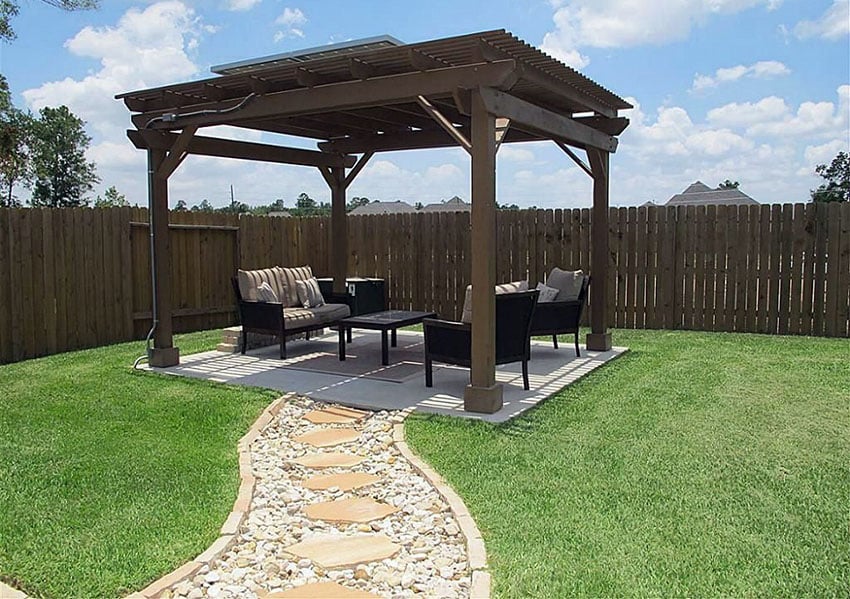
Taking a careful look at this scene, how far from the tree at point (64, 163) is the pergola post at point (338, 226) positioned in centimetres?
2424

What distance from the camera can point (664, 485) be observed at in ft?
12.6

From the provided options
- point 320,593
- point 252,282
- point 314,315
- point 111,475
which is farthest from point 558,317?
point 320,593

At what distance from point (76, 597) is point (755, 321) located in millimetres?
9042

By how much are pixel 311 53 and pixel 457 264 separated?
16.9 feet

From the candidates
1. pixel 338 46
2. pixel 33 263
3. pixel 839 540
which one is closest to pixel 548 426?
pixel 839 540

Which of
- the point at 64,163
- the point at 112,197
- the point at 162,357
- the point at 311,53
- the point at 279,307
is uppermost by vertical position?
the point at 64,163

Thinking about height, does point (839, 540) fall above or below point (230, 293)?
below

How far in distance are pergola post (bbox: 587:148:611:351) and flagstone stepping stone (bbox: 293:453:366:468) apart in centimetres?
454

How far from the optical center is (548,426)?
16.7ft

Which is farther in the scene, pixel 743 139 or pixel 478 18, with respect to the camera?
pixel 743 139

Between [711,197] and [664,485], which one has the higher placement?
[711,197]

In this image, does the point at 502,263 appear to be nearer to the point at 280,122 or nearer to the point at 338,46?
the point at 280,122

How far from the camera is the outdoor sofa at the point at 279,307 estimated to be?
8047 mm

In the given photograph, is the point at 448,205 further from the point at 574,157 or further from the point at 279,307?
the point at 279,307
